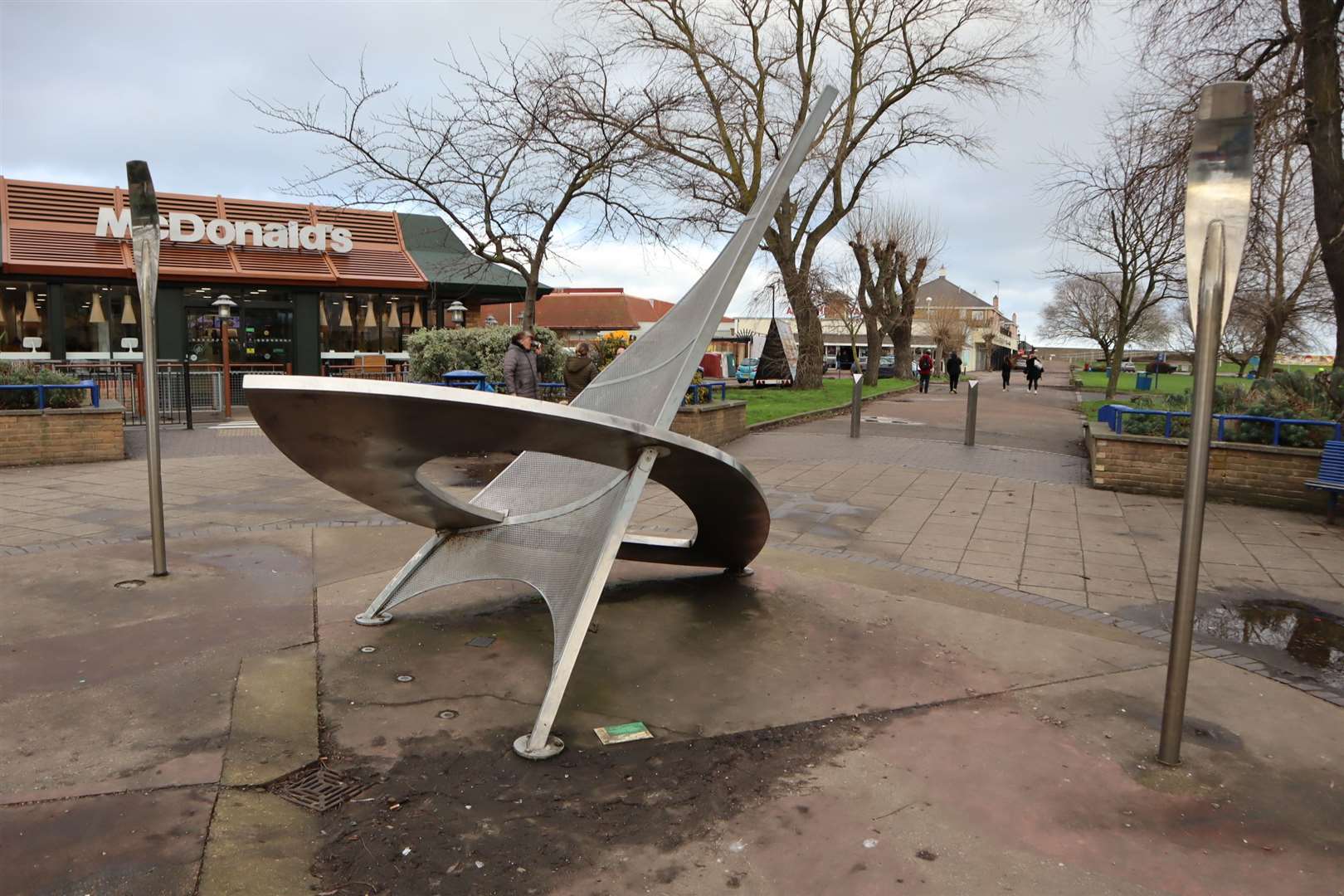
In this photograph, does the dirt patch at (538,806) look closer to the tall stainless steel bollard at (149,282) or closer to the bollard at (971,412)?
the tall stainless steel bollard at (149,282)

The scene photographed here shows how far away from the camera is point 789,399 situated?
79.4ft

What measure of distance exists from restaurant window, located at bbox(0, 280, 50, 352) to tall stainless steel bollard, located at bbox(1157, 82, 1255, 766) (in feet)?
82.2

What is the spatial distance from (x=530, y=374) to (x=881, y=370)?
42.1 meters

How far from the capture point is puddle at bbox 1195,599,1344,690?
4.90 metres

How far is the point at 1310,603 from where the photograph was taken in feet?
19.8

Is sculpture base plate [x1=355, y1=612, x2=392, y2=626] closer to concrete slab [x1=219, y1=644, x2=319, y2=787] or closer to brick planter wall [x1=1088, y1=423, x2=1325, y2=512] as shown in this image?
concrete slab [x1=219, y1=644, x2=319, y2=787]

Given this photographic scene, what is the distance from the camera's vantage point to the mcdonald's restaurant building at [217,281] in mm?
21109

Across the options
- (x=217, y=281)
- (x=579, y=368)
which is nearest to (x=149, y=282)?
(x=579, y=368)

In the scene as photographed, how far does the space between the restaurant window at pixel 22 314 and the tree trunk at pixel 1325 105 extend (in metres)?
25.9

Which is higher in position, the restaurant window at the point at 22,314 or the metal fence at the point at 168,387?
the restaurant window at the point at 22,314

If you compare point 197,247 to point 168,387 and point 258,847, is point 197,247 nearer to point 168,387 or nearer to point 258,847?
point 168,387

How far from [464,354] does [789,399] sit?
9810 millimetres

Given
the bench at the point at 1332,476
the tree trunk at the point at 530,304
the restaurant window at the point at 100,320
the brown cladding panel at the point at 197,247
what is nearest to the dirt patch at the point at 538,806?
the bench at the point at 1332,476

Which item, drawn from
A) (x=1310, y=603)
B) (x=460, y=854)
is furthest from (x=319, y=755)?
(x=1310, y=603)
